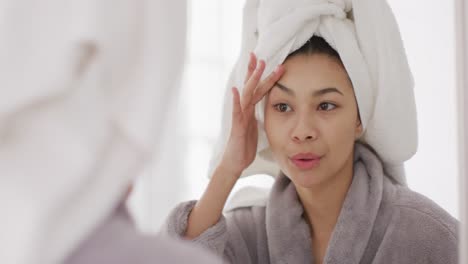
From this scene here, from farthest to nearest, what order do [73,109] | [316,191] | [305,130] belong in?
[316,191], [305,130], [73,109]

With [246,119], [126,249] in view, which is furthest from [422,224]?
[126,249]

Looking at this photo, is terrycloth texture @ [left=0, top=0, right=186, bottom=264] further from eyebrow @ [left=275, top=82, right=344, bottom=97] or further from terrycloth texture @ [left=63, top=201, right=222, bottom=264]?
eyebrow @ [left=275, top=82, right=344, bottom=97]

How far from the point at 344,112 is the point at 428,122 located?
0.66m

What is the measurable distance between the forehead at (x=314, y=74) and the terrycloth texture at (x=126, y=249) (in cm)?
83

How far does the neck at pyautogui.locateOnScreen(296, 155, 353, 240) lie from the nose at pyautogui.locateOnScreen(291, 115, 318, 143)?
0.13m

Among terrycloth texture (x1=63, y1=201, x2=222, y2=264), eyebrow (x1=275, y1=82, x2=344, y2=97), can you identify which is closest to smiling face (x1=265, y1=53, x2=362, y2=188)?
eyebrow (x1=275, y1=82, x2=344, y2=97)

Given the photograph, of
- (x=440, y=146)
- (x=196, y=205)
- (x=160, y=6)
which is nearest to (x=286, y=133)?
(x=196, y=205)

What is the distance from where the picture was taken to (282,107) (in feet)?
4.41

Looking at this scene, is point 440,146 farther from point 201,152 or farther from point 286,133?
point 201,152

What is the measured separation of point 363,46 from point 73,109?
37.0 inches

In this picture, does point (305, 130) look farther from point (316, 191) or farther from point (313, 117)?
point (316, 191)

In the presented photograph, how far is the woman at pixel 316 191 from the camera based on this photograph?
4.28 ft

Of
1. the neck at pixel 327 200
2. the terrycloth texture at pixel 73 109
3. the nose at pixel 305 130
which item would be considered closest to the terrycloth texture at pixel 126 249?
the terrycloth texture at pixel 73 109

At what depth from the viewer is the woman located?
51.3 inches
